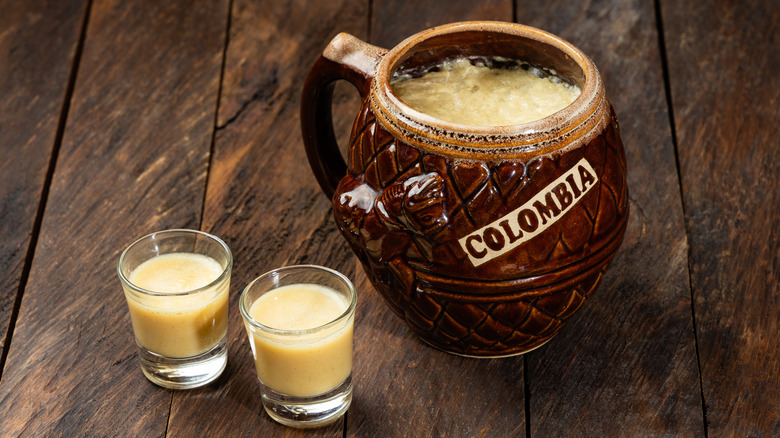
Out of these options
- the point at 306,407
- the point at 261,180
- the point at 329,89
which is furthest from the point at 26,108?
the point at 306,407

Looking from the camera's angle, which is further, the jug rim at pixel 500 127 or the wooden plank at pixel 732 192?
the wooden plank at pixel 732 192

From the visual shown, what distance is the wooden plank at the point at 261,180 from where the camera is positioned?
3.14 feet

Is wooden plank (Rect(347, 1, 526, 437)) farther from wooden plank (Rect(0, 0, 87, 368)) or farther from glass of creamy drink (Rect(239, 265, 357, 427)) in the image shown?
wooden plank (Rect(0, 0, 87, 368))

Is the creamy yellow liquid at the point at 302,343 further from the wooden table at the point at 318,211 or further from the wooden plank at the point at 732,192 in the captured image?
the wooden plank at the point at 732,192

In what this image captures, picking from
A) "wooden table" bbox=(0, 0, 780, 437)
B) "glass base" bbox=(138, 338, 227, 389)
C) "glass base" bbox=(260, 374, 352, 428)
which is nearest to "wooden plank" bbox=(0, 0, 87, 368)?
"wooden table" bbox=(0, 0, 780, 437)

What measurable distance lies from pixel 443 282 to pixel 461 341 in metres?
0.10

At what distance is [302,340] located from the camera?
881 millimetres

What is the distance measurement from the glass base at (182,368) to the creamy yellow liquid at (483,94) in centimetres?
30

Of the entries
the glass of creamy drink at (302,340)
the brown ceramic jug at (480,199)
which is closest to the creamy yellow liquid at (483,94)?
the brown ceramic jug at (480,199)

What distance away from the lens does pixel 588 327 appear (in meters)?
1.03

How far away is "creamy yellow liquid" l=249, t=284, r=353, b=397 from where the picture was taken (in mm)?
885

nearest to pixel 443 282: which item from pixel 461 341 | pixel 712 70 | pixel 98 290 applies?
pixel 461 341

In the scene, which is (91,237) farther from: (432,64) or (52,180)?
(432,64)

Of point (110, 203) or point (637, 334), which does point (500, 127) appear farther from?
point (110, 203)
